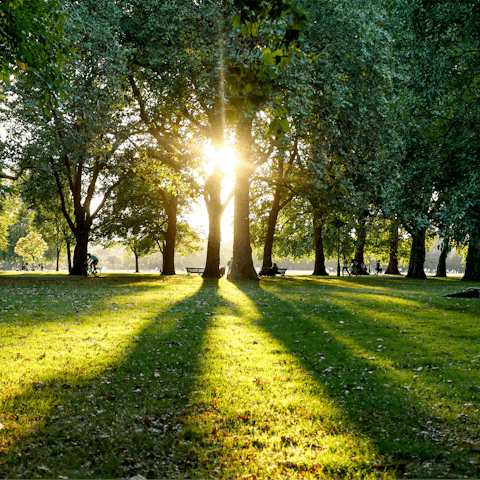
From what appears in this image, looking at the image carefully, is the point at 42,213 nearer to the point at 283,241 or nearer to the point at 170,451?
the point at 283,241

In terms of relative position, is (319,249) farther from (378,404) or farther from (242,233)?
(378,404)

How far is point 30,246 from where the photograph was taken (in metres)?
73.3

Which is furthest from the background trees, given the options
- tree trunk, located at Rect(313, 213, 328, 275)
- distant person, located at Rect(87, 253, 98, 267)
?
tree trunk, located at Rect(313, 213, 328, 275)

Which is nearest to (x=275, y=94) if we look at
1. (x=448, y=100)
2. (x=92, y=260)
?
(x=448, y=100)

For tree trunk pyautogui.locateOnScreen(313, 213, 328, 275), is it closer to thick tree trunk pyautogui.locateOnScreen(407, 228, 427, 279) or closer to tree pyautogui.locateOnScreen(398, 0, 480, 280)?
thick tree trunk pyautogui.locateOnScreen(407, 228, 427, 279)

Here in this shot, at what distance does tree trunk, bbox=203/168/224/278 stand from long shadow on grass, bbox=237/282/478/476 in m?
19.5

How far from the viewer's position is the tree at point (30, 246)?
239 feet

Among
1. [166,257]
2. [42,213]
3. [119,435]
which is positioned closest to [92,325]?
[119,435]

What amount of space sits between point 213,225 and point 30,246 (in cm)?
5556

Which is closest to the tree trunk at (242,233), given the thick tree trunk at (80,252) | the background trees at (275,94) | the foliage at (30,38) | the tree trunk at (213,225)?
the background trees at (275,94)

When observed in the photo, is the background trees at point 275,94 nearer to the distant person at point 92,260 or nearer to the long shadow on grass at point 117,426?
the long shadow on grass at point 117,426

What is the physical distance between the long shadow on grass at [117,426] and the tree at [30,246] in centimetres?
7405

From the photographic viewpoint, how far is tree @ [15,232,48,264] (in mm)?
72875

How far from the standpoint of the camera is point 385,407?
586cm
